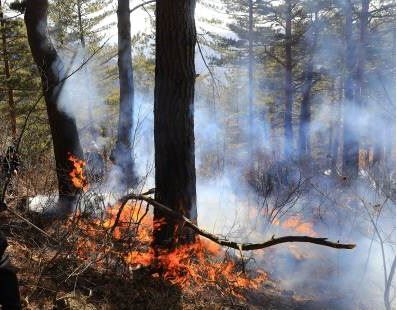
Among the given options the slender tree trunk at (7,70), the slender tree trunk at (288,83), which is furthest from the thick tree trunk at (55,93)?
the slender tree trunk at (288,83)

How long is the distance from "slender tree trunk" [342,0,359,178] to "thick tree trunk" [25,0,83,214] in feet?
35.2

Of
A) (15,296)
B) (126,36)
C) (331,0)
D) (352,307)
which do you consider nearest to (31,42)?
(126,36)

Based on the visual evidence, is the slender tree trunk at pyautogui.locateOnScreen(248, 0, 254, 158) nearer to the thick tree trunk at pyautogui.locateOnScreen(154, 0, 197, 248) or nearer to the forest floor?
the thick tree trunk at pyautogui.locateOnScreen(154, 0, 197, 248)

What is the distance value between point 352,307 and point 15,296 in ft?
22.0

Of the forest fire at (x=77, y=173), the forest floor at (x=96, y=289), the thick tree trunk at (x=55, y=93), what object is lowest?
the forest floor at (x=96, y=289)

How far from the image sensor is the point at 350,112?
17.2 meters

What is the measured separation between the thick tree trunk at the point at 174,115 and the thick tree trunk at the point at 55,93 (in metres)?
2.92

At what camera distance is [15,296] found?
3391mm

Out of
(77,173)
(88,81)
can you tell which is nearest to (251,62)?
(88,81)

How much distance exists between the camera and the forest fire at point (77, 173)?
7.35 m

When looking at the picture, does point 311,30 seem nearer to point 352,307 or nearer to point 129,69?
point 129,69

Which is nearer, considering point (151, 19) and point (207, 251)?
point (207, 251)

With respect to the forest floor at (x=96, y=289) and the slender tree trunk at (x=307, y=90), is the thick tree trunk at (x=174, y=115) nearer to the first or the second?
the forest floor at (x=96, y=289)

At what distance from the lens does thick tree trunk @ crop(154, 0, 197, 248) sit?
5.20 meters
